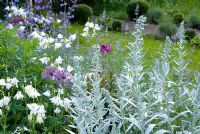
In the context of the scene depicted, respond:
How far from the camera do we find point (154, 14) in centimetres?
1164

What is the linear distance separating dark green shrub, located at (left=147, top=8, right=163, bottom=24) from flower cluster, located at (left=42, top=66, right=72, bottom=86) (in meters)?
7.54

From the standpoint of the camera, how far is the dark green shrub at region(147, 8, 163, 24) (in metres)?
11.6

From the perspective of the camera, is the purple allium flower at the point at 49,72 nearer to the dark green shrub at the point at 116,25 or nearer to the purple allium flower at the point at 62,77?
the purple allium flower at the point at 62,77

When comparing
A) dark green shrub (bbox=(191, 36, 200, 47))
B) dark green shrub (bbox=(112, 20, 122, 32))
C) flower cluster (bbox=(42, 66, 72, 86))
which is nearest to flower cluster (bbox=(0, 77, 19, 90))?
flower cluster (bbox=(42, 66, 72, 86))

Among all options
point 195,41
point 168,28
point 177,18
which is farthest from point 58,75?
point 177,18

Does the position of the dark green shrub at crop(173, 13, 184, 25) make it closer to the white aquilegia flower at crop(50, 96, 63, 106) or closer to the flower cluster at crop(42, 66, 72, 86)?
→ the flower cluster at crop(42, 66, 72, 86)

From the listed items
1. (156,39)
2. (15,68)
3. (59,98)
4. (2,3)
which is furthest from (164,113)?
(2,3)

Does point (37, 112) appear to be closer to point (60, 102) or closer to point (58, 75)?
point (60, 102)

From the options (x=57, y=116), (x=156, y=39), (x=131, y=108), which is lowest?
(x=156, y=39)

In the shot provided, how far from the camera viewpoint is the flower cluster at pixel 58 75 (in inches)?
163

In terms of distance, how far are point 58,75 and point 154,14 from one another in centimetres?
779

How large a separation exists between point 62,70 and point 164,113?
1611mm

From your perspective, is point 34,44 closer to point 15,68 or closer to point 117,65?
point 15,68

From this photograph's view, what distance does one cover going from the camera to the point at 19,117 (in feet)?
13.5
